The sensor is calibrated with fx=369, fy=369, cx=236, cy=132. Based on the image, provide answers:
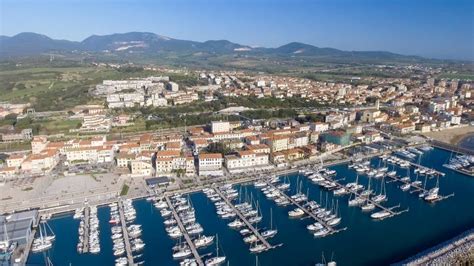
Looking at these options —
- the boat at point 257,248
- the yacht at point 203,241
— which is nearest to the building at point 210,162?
the yacht at point 203,241

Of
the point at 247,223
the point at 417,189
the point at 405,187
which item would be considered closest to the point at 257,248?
the point at 247,223

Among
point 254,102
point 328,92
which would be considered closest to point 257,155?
point 254,102

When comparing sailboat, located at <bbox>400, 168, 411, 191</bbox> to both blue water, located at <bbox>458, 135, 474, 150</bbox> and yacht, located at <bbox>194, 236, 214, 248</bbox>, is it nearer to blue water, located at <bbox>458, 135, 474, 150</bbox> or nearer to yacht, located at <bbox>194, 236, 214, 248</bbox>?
blue water, located at <bbox>458, 135, 474, 150</bbox>

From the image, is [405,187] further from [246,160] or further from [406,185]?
[246,160]

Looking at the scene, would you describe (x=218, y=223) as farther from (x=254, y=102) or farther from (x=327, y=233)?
(x=254, y=102)

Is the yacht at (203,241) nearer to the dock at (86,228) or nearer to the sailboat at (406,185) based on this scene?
the dock at (86,228)
